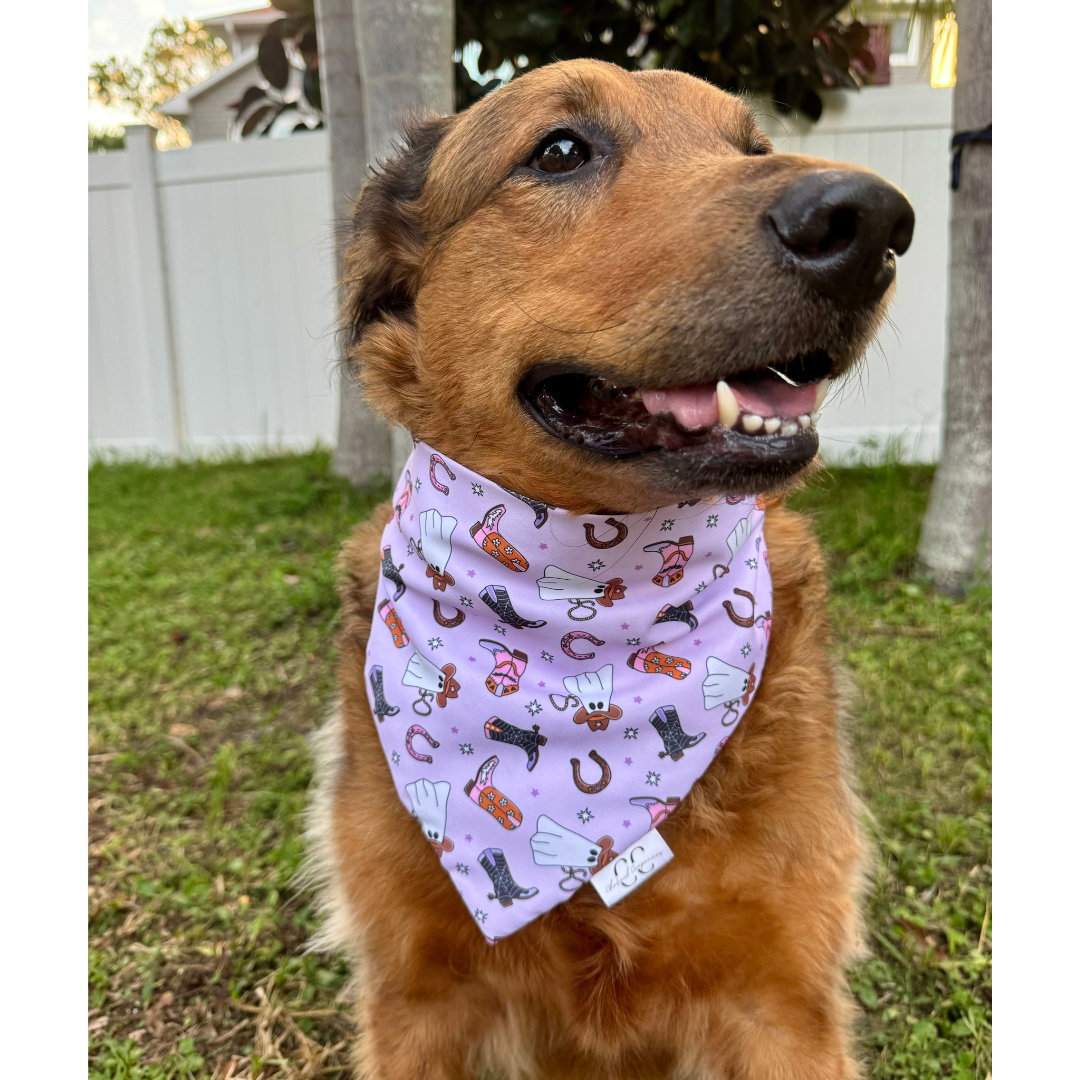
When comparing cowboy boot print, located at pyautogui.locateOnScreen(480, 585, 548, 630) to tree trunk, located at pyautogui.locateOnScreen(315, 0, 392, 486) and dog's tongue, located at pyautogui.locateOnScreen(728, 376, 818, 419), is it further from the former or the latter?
tree trunk, located at pyautogui.locateOnScreen(315, 0, 392, 486)

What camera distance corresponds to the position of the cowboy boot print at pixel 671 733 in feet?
5.94

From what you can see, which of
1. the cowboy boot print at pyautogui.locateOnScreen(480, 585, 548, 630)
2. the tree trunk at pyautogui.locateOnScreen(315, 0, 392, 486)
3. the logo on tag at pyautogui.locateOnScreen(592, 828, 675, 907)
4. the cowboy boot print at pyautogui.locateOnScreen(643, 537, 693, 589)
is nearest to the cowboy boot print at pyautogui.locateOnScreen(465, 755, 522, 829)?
the logo on tag at pyautogui.locateOnScreen(592, 828, 675, 907)

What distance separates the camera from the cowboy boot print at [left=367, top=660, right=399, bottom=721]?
1.97 metres

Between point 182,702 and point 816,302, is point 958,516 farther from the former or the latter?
point 182,702

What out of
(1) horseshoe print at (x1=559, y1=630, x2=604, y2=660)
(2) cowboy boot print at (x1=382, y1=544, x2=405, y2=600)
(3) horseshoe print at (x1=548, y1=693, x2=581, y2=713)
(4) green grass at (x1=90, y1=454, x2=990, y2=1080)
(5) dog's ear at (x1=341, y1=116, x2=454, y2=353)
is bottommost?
(4) green grass at (x1=90, y1=454, x2=990, y2=1080)

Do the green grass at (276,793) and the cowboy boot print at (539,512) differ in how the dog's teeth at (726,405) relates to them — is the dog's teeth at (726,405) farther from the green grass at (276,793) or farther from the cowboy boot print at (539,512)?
the green grass at (276,793)

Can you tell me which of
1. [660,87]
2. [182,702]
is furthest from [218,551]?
[660,87]

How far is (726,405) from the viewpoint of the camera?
4.96 feet

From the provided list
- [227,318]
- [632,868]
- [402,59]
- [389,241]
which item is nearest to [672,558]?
[632,868]

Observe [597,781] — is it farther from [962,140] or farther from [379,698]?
[962,140]

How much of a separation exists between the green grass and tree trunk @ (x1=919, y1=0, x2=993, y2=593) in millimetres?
234

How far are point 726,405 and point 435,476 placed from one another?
2.43ft

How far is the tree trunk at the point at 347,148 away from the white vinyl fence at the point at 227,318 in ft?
4.46

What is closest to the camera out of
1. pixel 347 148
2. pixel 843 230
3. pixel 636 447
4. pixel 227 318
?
pixel 843 230
